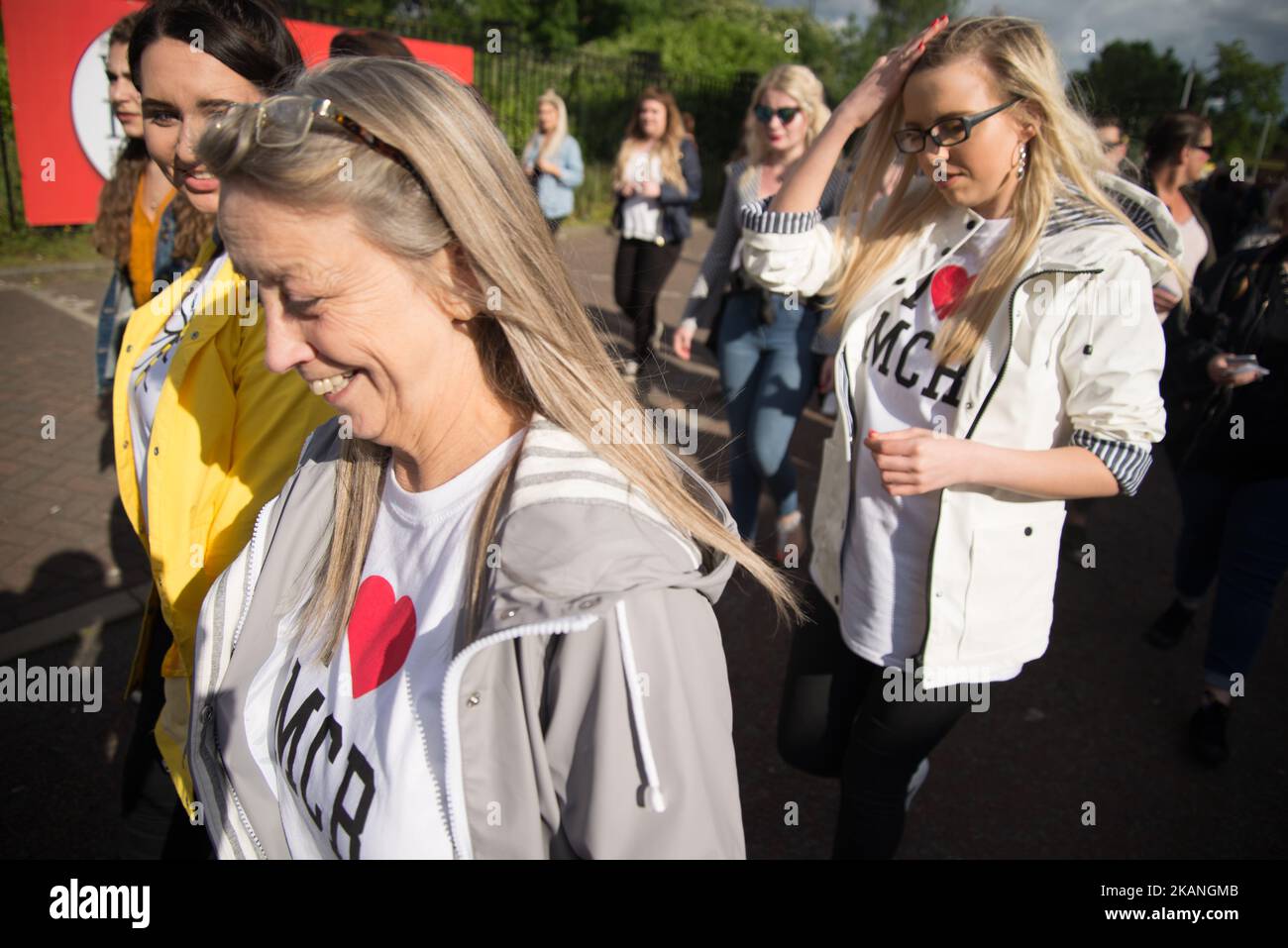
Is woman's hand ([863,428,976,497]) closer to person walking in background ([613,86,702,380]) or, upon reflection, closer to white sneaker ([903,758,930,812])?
white sneaker ([903,758,930,812])

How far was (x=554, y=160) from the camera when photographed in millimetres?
8031

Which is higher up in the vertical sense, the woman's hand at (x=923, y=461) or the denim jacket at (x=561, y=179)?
the denim jacket at (x=561, y=179)

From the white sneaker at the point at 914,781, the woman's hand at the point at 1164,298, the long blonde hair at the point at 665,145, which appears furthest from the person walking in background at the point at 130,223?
the long blonde hair at the point at 665,145

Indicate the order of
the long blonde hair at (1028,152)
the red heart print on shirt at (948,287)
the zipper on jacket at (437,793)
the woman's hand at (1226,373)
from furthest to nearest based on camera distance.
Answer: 1. the woman's hand at (1226,373)
2. the red heart print on shirt at (948,287)
3. the long blonde hair at (1028,152)
4. the zipper on jacket at (437,793)

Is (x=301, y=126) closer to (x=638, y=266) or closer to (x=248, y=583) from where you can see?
(x=248, y=583)

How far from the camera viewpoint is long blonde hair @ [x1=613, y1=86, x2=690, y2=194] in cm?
690

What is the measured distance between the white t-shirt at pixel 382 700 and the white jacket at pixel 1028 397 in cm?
111

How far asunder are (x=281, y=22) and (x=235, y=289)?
2.47ft

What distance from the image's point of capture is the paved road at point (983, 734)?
283cm

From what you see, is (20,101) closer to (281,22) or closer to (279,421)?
(281,22)

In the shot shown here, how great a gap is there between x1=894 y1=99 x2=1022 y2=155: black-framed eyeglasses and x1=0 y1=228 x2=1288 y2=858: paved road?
32.7 inches

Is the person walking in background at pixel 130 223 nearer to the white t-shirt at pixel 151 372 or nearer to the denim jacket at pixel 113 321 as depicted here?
the denim jacket at pixel 113 321
